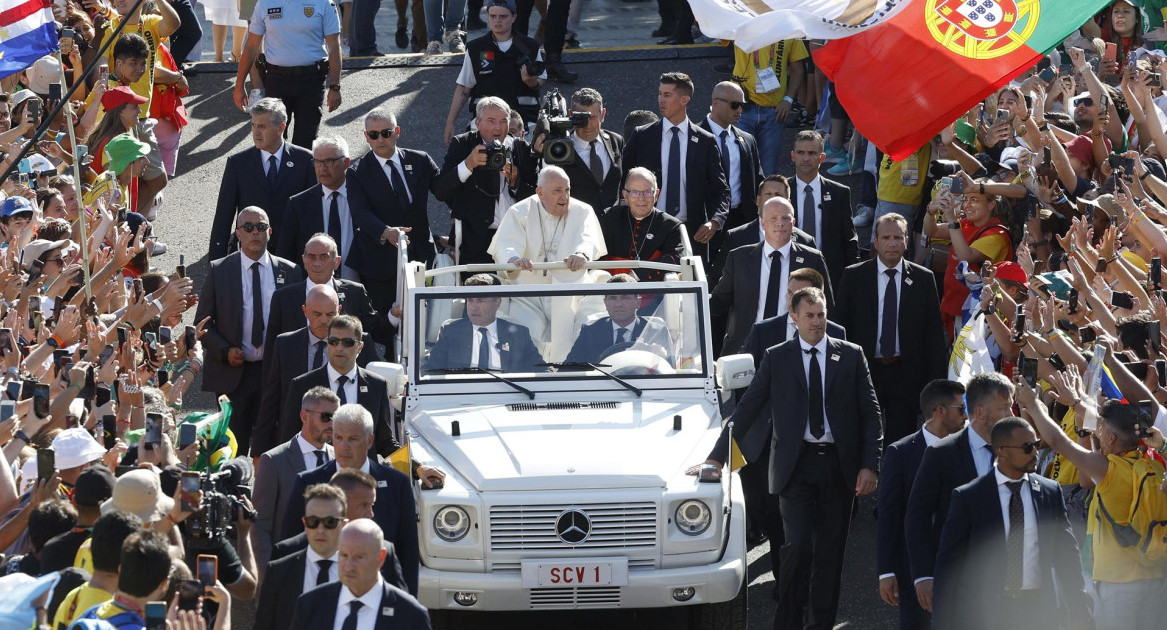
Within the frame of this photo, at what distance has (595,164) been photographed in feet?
43.3

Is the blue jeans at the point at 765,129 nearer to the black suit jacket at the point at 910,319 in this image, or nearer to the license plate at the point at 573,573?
the black suit jacket at the point at 910,319

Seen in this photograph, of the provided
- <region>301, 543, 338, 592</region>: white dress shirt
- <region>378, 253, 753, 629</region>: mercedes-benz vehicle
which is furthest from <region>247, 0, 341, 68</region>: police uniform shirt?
<region>301, 543, 338, 592</region>: white dress shirt

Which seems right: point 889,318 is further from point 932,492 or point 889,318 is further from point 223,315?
point 223,315

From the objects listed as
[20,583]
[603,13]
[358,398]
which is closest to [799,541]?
[358,398]

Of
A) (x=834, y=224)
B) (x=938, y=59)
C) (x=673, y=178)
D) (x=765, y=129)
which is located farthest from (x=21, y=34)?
(x=765, y=129)

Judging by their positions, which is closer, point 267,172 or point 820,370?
point 820,370

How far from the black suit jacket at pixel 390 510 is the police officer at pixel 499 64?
7458 mm

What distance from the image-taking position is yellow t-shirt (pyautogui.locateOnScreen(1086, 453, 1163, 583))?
7.61m

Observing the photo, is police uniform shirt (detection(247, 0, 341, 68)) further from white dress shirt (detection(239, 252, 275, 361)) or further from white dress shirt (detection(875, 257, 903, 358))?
white dress shirt (detection(875, 257, 903, 358))

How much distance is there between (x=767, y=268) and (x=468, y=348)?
8.27ft

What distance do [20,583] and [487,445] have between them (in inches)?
130

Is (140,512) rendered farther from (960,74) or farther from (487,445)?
(960,74)

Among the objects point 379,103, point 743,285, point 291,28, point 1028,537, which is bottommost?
point 379,103

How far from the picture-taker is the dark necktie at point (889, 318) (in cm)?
1113
